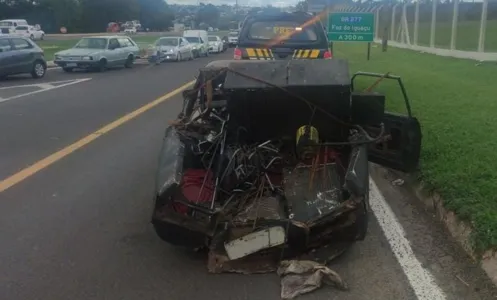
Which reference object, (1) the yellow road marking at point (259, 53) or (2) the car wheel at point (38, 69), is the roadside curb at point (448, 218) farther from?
(2) the car wheel at point (38, 69)

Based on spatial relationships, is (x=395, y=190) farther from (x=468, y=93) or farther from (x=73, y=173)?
(x=468, y=93)

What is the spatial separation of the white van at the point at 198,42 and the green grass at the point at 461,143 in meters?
25.5

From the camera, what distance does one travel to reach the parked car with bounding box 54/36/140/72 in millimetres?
25672

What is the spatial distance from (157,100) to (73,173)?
8144 millimetres

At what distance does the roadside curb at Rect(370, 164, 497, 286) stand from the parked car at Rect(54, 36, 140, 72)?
65.4 feet

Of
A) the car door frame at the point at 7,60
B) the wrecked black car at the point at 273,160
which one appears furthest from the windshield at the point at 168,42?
the wrecked black car at the point at 273,160

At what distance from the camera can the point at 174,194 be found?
4793 millimetres

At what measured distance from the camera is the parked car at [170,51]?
33.9 m

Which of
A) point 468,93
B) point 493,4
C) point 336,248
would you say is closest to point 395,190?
point 336,248

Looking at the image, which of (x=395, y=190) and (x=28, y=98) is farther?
(x=28, y=98)

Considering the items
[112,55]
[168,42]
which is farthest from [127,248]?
[168,42]

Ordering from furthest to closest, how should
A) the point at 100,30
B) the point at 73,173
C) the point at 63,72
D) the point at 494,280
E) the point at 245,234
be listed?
the point at 100,30 < the point at 63,72 < the point at 73,173 < the point at 245,234 < the point at 494,280

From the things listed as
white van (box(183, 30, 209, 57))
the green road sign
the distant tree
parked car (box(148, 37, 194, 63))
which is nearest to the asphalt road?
the green road sign

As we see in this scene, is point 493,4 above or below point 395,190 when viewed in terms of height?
above
